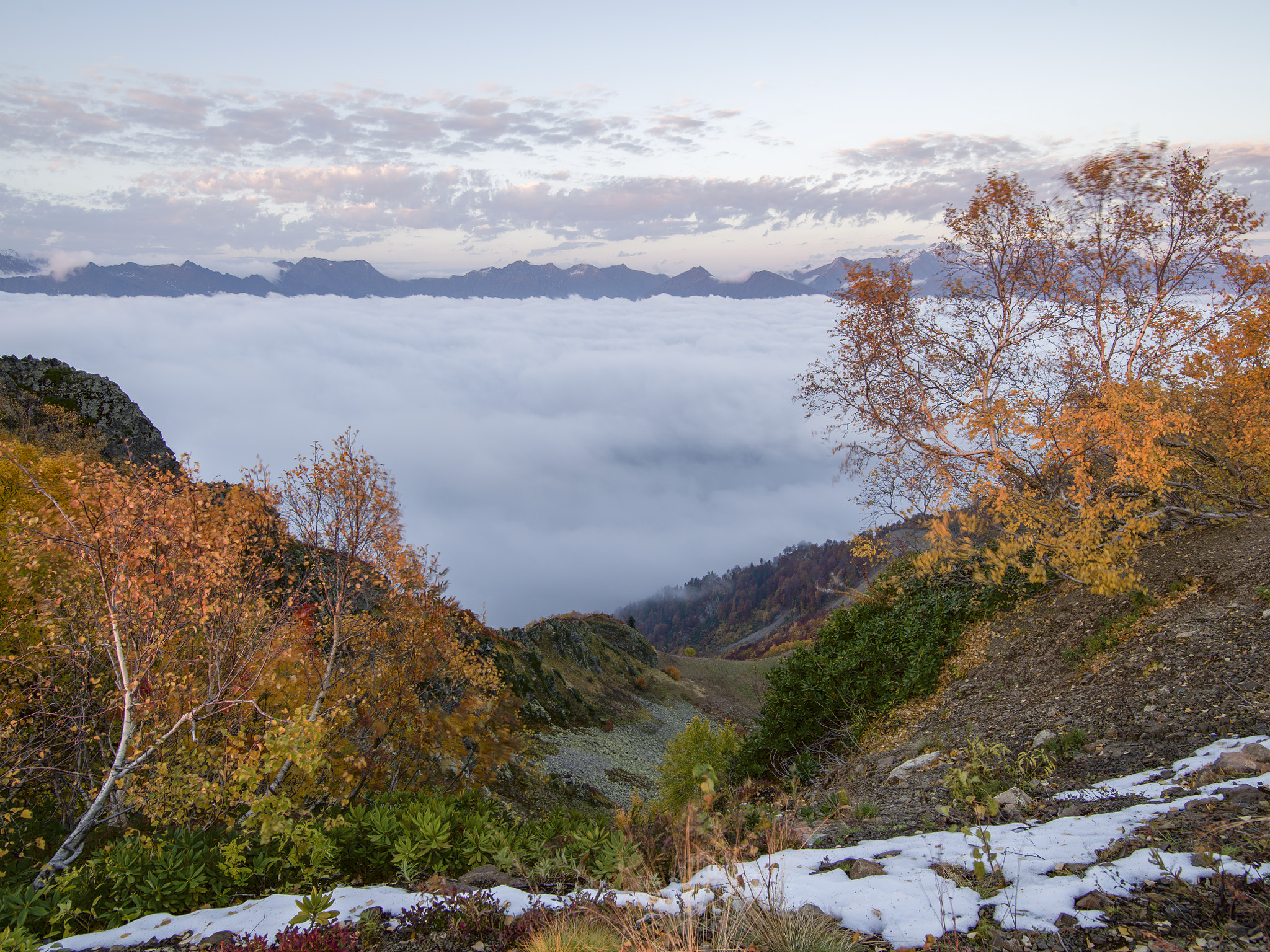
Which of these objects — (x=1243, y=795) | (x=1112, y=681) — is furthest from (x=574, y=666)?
(x=1243, y=795)

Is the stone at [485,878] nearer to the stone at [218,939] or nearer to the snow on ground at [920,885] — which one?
the snow on ground at [920,885]

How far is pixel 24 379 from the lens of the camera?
66938 mm

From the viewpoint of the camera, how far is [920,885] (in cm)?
498

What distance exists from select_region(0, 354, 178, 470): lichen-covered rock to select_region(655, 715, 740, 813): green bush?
2548 inches

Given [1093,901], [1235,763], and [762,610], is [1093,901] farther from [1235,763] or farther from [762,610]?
[762,610]

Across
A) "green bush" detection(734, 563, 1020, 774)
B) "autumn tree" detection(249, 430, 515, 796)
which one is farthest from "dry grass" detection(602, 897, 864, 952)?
"green bush" detection(734, 563, 1020, 774)

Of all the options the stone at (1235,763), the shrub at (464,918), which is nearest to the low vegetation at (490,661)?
the shrub at (464,918)

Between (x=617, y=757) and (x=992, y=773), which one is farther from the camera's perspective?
(x=617, y=757)

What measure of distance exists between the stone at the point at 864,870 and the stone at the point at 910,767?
197 inches

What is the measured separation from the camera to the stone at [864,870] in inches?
212

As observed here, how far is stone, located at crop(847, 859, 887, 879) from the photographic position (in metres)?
5.38

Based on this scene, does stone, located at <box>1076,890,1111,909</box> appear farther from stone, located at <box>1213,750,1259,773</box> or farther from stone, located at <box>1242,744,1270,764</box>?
stone, located at <box>1242,744,1270,764</box>

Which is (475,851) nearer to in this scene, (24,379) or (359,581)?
(359,581)

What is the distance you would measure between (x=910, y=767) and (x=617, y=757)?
37.8 metres
